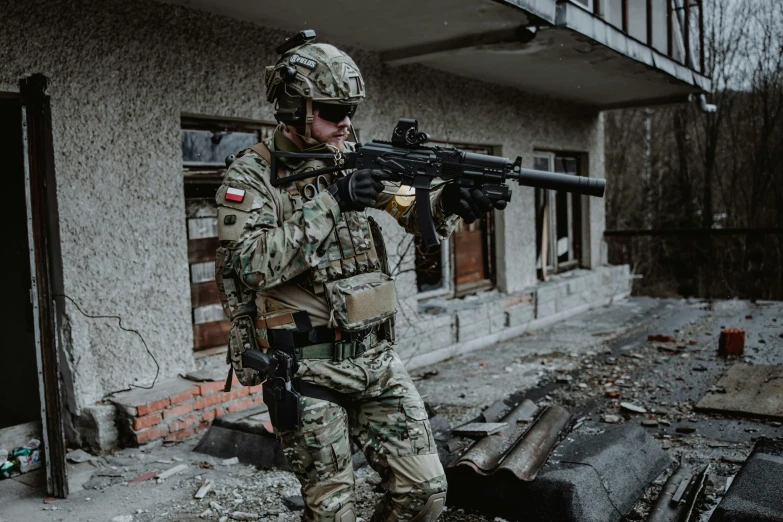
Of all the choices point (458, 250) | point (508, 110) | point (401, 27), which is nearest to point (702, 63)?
point (508, 110)

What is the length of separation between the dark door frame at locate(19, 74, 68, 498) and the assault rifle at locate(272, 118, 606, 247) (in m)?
1.69

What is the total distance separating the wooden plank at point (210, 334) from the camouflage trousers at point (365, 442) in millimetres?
2493

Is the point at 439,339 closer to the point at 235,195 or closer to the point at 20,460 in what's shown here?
the point at 20,460

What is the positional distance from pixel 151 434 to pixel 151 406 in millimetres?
182

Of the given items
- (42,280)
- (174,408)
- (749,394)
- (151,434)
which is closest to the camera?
(42,280)

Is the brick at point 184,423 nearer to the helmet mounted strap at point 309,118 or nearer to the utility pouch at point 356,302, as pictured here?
the utility pouch at point 356,302

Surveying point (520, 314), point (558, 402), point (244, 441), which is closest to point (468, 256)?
point (520, 314)

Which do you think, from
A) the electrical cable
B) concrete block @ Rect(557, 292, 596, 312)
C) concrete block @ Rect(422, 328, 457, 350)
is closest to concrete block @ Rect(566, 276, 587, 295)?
concrete block @ Rect(557, 292, 596, 312)

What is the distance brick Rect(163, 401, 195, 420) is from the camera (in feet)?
13.0

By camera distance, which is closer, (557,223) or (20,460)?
(20,460)

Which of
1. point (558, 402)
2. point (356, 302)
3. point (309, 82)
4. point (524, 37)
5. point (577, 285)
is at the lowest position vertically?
point (558, 402)

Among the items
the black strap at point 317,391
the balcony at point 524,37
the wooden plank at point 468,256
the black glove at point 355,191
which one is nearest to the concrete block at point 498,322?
the wooden plank at point 468,256

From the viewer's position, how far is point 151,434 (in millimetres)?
3883

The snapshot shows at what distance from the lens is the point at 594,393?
202 inches
